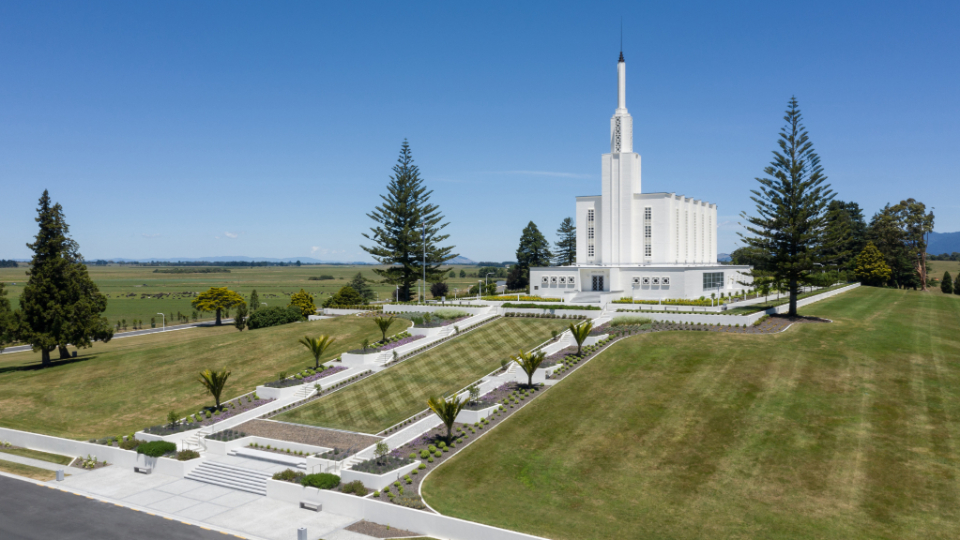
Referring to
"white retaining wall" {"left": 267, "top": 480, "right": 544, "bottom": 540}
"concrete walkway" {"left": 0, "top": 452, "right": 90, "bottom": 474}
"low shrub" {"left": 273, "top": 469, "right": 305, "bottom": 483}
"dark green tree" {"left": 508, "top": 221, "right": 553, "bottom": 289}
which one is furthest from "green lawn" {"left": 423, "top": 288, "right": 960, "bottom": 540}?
"dark green tree" {"left": 508, "top": 221, "right": 553, "bottom": 289}

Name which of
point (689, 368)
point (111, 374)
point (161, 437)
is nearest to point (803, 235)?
point (689, 368)

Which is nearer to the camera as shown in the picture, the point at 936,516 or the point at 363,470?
the point at 936,516

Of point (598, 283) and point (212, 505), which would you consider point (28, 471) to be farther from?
point (598, 283)

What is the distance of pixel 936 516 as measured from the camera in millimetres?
15578

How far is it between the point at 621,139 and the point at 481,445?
120ft

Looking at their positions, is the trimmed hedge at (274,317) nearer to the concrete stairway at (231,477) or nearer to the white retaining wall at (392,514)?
the concrete stairway at (231,477)

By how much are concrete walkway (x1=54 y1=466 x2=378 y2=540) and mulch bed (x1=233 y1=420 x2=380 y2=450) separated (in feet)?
10.8

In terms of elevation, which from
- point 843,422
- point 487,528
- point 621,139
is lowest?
point 487,528

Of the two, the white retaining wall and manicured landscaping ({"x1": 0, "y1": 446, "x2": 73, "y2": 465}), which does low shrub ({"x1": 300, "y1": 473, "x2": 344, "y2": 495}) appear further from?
manicured landscaping ({"x1": 0, "y1": 446, "x2": 73, "y2": 465})

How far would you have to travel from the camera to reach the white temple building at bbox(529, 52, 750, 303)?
4847 cm

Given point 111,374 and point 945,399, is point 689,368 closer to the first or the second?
point 945,399

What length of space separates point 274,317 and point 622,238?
105 feet

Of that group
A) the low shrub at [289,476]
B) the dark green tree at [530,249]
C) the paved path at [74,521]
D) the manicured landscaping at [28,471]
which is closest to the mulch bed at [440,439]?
the low shrub at [289,476]

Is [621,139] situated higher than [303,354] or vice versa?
[621,139]
